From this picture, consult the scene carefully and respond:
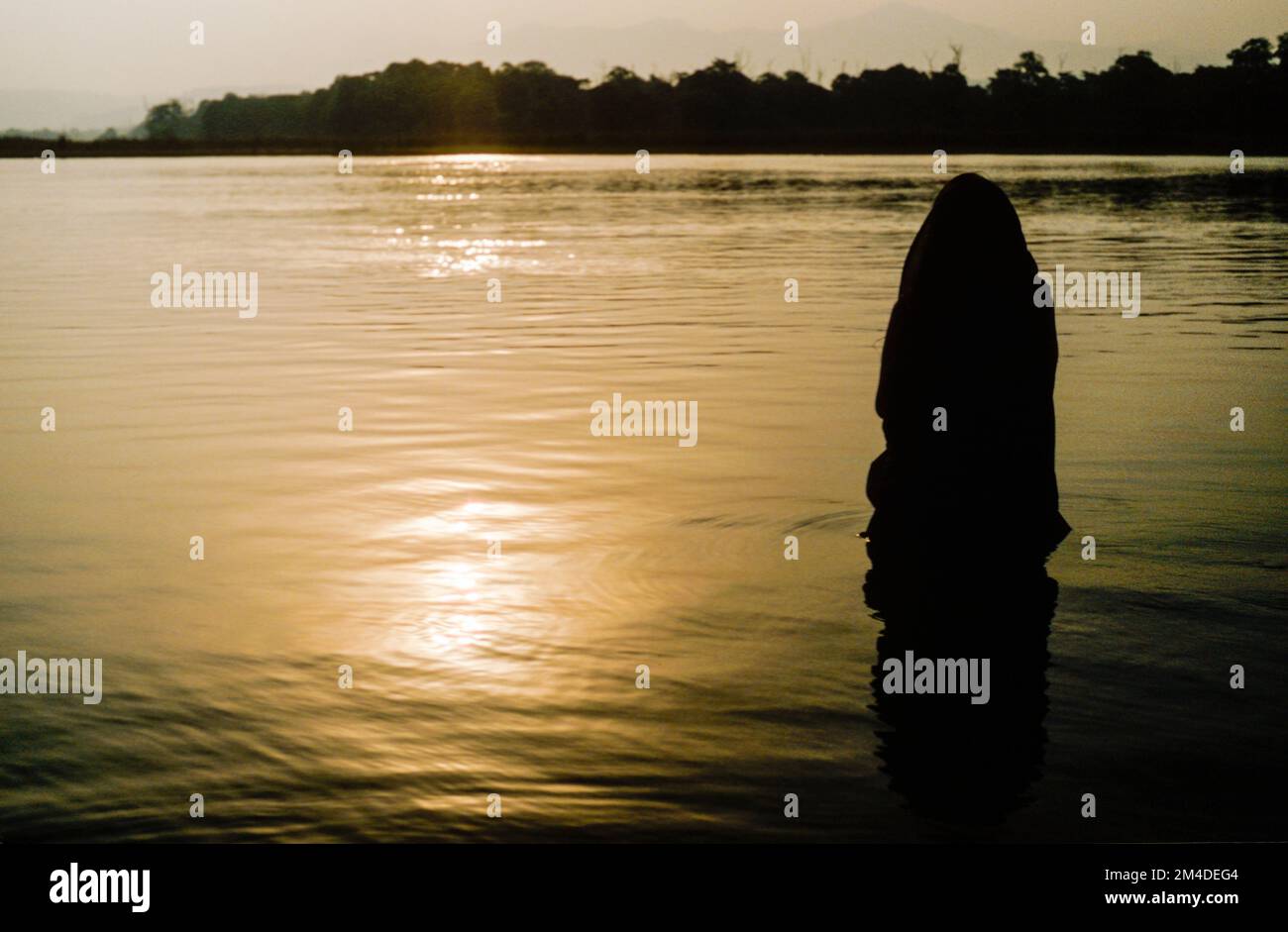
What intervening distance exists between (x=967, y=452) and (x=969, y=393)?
Result: 398 mm

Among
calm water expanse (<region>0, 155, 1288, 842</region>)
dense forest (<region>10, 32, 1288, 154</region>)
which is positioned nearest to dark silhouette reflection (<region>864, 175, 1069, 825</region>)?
calm water expanse (<region>0, 155, 1288, 842</region>)

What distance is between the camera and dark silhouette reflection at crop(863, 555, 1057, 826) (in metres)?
6.76

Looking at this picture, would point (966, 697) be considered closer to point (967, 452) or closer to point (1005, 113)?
point (967, 452)

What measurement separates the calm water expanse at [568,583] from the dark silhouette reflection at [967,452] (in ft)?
0.52

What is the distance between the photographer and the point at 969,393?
32.7 ft

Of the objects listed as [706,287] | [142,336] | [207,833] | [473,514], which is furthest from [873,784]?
[706,287]

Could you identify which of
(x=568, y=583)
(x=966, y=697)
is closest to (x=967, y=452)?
(x=966, y=697)

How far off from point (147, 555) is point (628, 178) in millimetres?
89095

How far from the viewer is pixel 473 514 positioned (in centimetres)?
1227

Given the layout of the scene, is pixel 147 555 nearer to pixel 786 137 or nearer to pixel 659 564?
pixel 659 564

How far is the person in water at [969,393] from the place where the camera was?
384 inches

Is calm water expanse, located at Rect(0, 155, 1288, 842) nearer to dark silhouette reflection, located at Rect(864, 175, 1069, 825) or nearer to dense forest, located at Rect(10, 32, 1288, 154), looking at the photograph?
dark silhouette reflection, located at Rect(864, 175, 1069, 825)

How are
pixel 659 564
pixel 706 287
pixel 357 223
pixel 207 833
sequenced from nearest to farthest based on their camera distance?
pixel 207 833 → pixel 659 564 → pixel 706 287 → pixel 357 223

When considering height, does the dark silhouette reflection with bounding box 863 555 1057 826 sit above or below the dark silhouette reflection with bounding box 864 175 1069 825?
below
